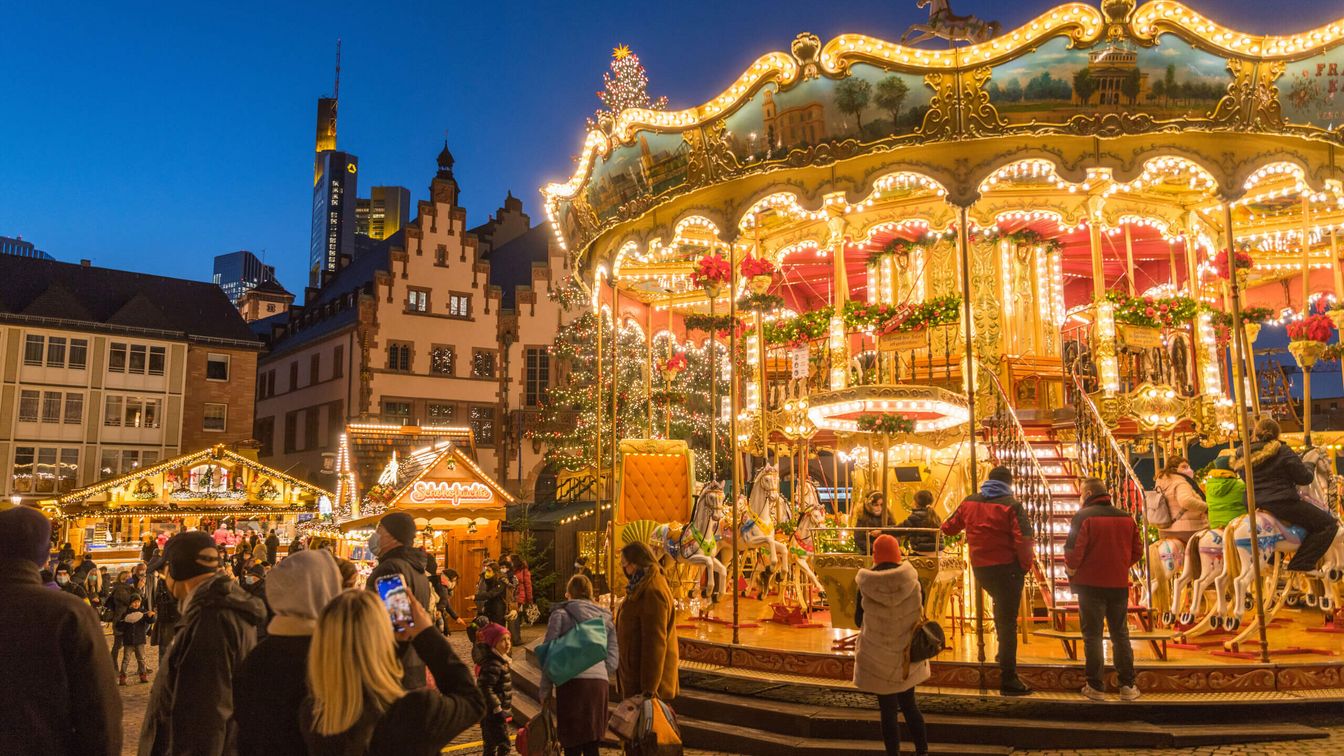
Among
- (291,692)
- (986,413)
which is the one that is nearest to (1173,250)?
(986,413)

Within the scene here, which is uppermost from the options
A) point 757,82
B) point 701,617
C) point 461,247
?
point 461,247

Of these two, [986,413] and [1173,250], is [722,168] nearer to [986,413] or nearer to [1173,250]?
[986,413]

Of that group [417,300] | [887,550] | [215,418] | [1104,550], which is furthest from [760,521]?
[215,418]

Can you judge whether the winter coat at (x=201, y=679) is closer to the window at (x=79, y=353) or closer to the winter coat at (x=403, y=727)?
the winter coat at (x=403, y=727)

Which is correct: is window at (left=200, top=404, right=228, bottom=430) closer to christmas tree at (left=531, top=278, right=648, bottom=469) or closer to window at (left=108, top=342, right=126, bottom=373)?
window at (left=108, top=342, right=126, bottom=373)

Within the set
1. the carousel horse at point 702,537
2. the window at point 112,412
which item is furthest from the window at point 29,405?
the carousel horse at point 702,537

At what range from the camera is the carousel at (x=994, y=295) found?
340 inches

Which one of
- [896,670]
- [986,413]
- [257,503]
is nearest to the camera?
[896,670]

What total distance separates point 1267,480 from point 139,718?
38.2ft

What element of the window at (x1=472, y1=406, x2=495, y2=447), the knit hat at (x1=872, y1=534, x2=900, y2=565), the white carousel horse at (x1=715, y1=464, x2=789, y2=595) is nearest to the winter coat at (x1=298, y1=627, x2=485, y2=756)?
the knit hat at (x1=872, y1=534, x2=900, y2=565)

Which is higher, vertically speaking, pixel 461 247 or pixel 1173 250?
pixel 461 247

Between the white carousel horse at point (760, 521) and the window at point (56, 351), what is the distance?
103 ft

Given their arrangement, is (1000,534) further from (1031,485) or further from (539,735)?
(539,735)

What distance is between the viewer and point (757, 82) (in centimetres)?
981
